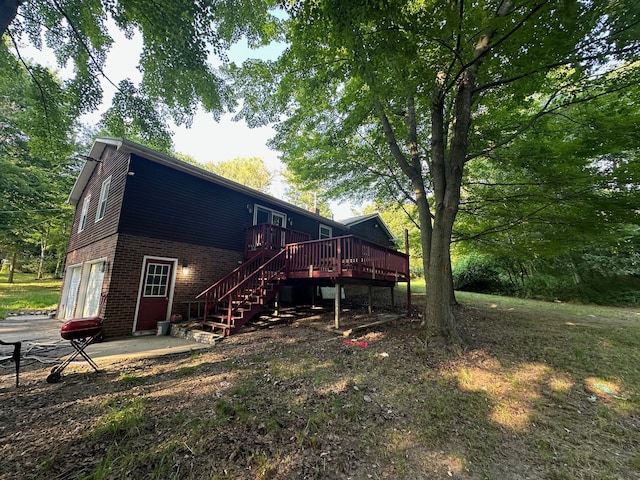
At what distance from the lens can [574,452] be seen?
8.72ft

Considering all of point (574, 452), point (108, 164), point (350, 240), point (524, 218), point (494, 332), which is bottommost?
point (574, 452)

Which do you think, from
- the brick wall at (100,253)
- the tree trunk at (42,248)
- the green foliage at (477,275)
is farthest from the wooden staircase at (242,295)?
the tree trunk at (42,248)

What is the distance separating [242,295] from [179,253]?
2671mm

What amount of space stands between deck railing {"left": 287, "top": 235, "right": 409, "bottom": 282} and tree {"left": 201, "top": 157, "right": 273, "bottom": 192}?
22454 millimetres

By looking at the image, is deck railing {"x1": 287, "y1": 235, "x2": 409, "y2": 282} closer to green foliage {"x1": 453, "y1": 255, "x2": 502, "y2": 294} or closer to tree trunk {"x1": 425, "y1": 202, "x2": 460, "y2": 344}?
tree trunk {"x1": 425, "y1": 202, "x2": 460, "y2": 344}

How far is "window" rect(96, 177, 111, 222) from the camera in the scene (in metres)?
9.30

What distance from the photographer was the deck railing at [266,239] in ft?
32.1

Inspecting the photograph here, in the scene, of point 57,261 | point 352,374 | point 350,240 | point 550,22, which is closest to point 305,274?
point 350,240

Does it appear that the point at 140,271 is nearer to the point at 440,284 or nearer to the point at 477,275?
the point at 440,284

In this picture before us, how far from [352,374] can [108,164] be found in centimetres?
1141

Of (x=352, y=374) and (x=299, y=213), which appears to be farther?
(x=299, y=213)

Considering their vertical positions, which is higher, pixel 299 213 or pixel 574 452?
pixel 299 213

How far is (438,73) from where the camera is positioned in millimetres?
5602

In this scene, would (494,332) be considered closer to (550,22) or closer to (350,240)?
(350,240)
